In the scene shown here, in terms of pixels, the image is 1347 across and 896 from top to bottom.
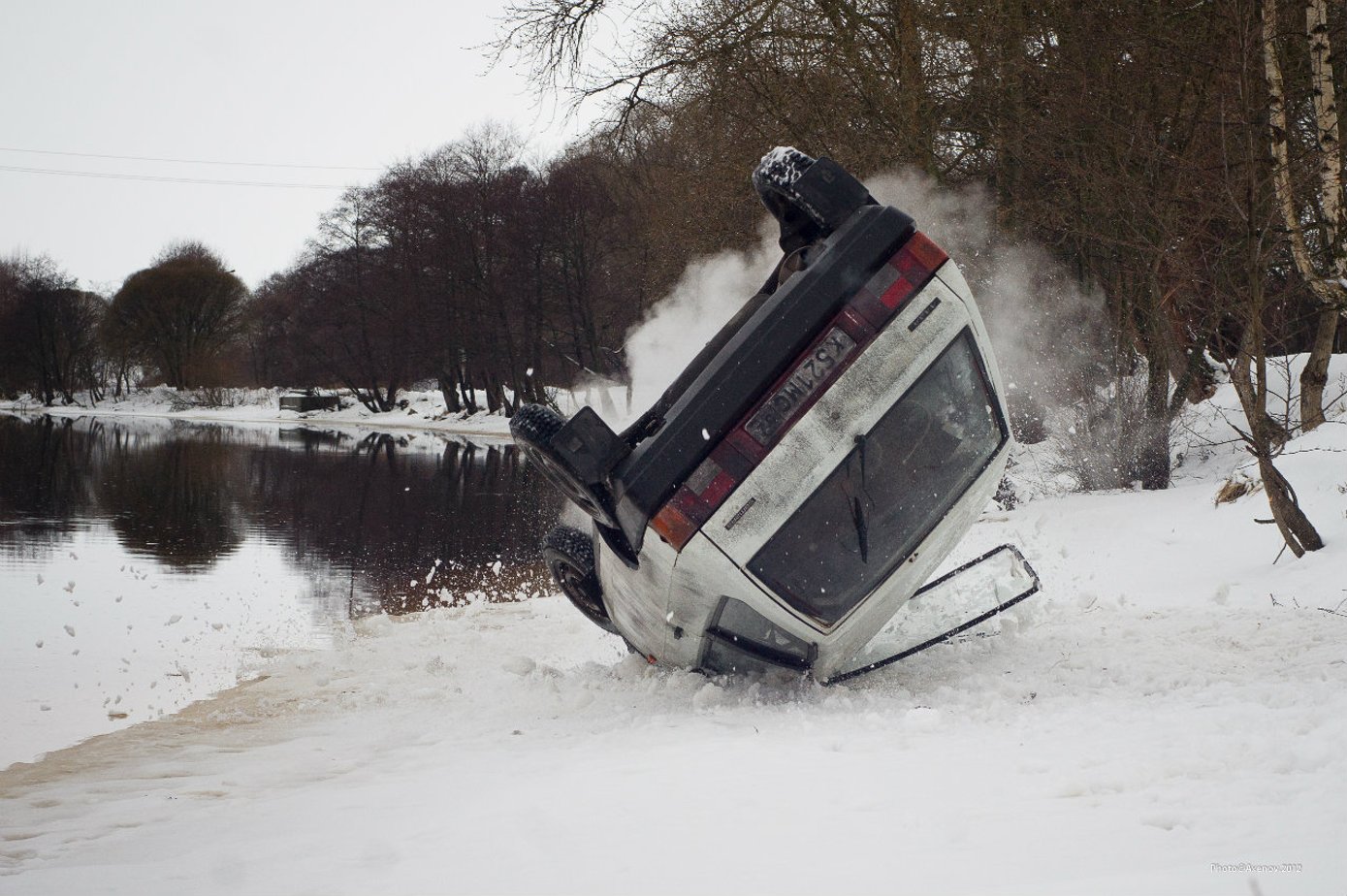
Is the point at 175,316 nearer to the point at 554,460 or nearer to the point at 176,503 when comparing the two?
the point at 176,503

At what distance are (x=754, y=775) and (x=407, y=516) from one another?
1277 centimetres

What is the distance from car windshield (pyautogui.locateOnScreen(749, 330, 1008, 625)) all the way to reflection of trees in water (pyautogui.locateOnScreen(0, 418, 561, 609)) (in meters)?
5.78

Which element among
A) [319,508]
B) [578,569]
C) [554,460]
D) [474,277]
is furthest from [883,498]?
[474,277]

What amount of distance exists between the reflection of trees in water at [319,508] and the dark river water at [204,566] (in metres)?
0.05

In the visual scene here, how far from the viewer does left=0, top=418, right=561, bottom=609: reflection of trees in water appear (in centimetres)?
1167

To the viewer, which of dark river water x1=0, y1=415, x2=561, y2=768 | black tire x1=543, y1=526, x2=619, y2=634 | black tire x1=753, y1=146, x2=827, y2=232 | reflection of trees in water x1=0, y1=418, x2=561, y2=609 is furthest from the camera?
reflection of trees in water x1=0, y1=418, x2=561, y2=609

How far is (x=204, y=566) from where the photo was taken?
37.8 feet

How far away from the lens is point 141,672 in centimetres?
739

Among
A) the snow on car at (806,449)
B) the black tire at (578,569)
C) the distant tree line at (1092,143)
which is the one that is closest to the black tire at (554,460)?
the snow on car at (806,449)

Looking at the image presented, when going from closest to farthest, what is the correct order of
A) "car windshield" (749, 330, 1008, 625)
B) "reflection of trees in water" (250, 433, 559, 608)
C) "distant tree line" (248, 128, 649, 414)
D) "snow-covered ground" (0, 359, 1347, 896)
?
1. "snow-covered ground" (0, 359, 1347, 896)
2. "car windshield" (749, 330, 1008, 625)
3. "reflection of trees in water" (250, 433, 559, 608)
4. "distant tree line" (248, 128, 649, 414)

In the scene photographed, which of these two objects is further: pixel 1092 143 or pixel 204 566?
pixel 1092 143

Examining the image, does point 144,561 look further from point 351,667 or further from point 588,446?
point 588,446

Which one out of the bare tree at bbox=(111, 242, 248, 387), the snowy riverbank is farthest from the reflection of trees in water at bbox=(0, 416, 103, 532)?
the bare tree at bbox=(111, 242, 248, 387)

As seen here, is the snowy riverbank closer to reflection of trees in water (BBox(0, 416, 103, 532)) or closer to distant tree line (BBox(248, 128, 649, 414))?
distant tree line (BBox(248, 128, 649, 414))
